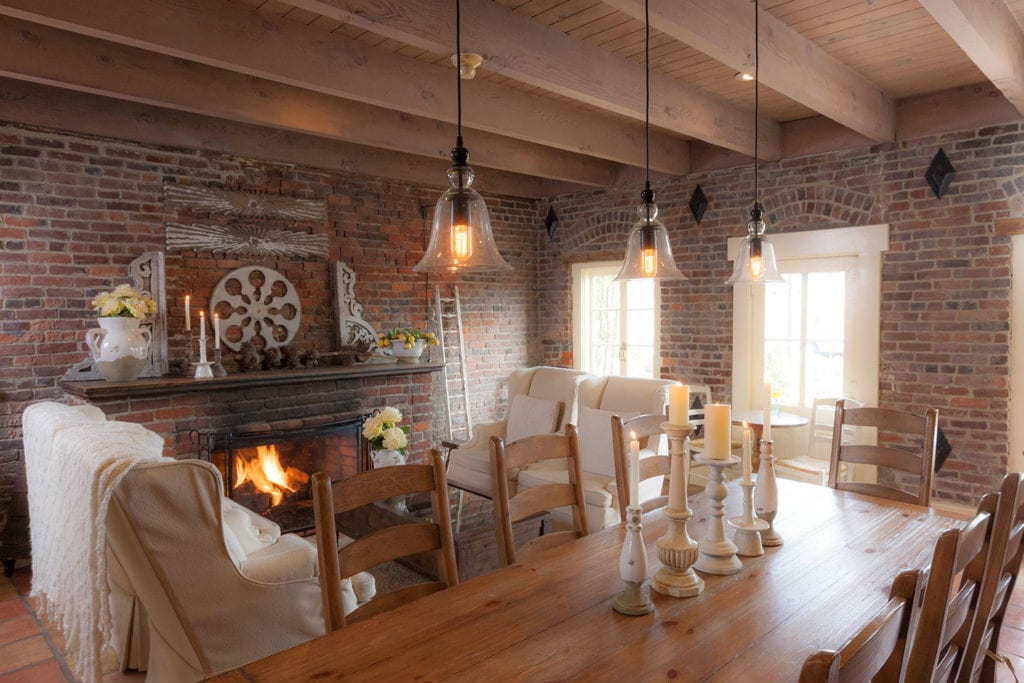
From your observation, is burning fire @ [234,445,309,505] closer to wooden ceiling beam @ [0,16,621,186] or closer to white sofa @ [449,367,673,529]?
white sofa @ [449,367,673,529]

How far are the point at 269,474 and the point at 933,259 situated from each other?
455cm

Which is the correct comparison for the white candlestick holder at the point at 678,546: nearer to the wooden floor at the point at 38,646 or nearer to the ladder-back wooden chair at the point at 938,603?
the ladder-back wooden chair at the point at 938,603

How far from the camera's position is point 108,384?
12.1ft

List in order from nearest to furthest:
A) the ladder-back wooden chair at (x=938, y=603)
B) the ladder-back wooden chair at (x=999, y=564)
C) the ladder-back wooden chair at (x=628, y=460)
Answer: the ladder-back wooden chair at (x=938, y=603) < the ladder-back wooden chair at (x=999, y=564) < the ladder-back wooden chair at (x=628, y=460)

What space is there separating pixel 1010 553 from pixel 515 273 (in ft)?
16.5

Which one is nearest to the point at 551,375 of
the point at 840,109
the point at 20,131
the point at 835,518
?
the point at 840,109

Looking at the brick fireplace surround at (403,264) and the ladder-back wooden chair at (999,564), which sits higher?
the brick fireplace surround at (403,264)

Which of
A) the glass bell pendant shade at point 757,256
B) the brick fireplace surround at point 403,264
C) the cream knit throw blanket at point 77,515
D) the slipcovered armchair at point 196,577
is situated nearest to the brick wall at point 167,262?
the brick fireplace surround at point 403,264

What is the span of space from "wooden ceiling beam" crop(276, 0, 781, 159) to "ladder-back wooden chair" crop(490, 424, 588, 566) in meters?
1.61

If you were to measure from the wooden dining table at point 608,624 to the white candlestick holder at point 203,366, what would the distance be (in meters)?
2.96

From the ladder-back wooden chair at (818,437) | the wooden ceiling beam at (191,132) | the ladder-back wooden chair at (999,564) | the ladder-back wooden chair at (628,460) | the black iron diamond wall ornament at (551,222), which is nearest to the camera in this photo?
the ladder-back wooden chair at (999,564)

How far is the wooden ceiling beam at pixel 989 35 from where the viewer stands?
8.04ft

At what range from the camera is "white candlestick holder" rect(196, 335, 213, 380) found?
13.3 feet

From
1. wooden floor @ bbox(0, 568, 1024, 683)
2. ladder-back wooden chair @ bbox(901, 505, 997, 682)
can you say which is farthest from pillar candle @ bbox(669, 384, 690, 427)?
wooden floor @ bbox(0, 568, 1024, 683)
